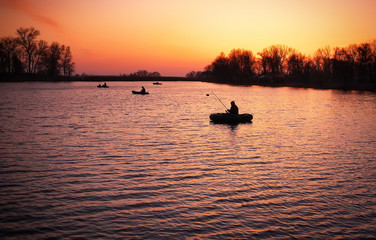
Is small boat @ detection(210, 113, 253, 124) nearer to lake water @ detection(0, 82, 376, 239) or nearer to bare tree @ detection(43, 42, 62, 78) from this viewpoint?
lake water @ detection(0, 82, 376, 239)

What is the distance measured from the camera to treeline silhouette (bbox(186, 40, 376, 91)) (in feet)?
332

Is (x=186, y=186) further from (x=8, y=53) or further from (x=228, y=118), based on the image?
(x=8, y=53)

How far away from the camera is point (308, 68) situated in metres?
135

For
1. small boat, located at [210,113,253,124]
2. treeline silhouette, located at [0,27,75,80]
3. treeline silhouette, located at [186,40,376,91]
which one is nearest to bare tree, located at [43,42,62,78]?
treeline silhouette, located at [0,27,75,80]

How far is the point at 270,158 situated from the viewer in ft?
57.0

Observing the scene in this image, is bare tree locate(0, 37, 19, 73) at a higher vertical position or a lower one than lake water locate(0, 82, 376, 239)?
higher

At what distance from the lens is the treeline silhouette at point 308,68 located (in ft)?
332

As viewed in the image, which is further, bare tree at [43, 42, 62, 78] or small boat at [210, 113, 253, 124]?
bare tree at [43, 42, 62, 78]

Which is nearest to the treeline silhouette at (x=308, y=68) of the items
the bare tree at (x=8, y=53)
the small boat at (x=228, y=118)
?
the small boat at (x=228, y=118)

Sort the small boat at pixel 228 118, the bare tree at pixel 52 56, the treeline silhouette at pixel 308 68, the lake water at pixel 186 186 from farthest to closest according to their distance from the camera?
the bare tree at pixel 52 56
the treeline silhouette at pixel 308 68
the small boat at pixel 228 118
the lake water at pixel 186 186

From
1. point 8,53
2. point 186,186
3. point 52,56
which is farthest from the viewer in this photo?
point 52,56

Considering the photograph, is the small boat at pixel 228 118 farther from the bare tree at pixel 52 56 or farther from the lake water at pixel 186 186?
the bare tree at pixel 52 56

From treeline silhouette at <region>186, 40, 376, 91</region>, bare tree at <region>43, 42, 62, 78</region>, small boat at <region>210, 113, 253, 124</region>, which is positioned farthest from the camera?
bare tree at <region>43, 42, 62, 78</region>

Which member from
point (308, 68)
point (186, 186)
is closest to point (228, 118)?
point (186, 186)
